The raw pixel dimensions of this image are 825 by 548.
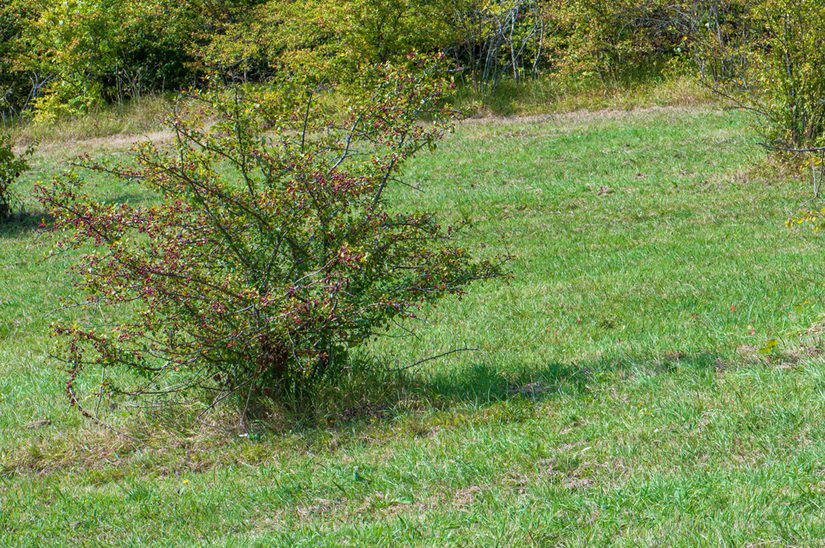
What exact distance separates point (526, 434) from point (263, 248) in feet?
7.26

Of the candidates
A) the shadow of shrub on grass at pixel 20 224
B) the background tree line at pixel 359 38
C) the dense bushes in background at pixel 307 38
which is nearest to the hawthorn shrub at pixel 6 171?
the shadow of shrub on grass at pixel 20 224

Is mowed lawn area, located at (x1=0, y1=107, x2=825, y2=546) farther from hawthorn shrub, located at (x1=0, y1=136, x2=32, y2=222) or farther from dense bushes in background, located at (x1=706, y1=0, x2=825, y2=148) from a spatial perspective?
hawthorn shrub, located at (x1=0, y1=136, x2=32, y2=222)

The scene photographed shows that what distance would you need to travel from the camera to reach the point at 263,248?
5.70 meters

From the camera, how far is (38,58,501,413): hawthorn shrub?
529 cm

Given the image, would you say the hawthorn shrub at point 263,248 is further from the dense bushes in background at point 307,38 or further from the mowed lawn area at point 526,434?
the dense bushes in background at point 307,38

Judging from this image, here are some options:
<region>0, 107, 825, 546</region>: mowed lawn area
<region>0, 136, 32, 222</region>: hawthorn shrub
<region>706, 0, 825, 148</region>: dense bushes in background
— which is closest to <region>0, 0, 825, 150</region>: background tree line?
<region>706, 0, 825, 148</region>: dense bushes in background

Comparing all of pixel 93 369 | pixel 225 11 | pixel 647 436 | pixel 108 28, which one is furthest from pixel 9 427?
pixel 225 11

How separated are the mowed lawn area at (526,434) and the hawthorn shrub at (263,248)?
0.56 meters

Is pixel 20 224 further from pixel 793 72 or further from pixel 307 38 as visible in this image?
pixel 793 72

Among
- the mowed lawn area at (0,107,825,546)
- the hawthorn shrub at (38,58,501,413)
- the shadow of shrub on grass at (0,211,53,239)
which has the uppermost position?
the hawthorn shrub at (38,58,501,413)

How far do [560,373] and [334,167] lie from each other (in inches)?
84.5

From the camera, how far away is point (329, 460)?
4.91 metres

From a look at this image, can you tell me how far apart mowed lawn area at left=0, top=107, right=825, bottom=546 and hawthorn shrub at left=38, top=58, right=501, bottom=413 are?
0.56m

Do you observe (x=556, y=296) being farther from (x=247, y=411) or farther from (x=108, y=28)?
(x=108, y=28)
